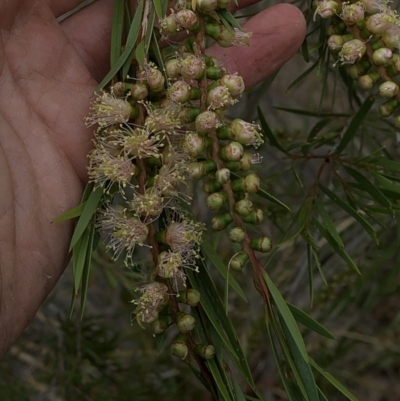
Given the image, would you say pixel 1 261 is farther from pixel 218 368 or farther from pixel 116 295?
pixel 116 295

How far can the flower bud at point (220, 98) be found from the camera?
68 centimetres

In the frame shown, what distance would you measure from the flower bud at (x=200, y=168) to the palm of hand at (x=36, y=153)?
0.30 meters

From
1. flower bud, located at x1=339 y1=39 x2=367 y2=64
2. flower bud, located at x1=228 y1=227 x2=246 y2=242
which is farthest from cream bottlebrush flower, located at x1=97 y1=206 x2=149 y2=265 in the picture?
flower bud, located at x1=339 y1=39 x2=367 y2=64

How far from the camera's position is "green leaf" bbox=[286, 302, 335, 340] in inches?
26.2

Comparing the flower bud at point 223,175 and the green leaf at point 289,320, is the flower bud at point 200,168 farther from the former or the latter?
the green leaf at point 289,320

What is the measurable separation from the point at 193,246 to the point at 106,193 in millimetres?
128

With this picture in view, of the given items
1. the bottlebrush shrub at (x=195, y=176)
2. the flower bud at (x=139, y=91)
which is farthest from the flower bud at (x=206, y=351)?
the flower bud at (x=139, y=91)

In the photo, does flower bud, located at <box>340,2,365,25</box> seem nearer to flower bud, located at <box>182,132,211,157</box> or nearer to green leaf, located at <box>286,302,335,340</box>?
flower bud, located at <box>182,132,211,157</box>

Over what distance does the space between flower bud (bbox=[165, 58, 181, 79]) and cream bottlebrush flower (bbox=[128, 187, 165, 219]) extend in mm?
144

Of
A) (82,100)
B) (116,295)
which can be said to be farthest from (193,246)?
(116,295)

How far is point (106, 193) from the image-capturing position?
74cm

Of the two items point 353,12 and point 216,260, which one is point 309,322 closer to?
point 216,260

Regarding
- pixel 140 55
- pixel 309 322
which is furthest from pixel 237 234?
pixel 140 55

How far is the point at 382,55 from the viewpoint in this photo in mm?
748
